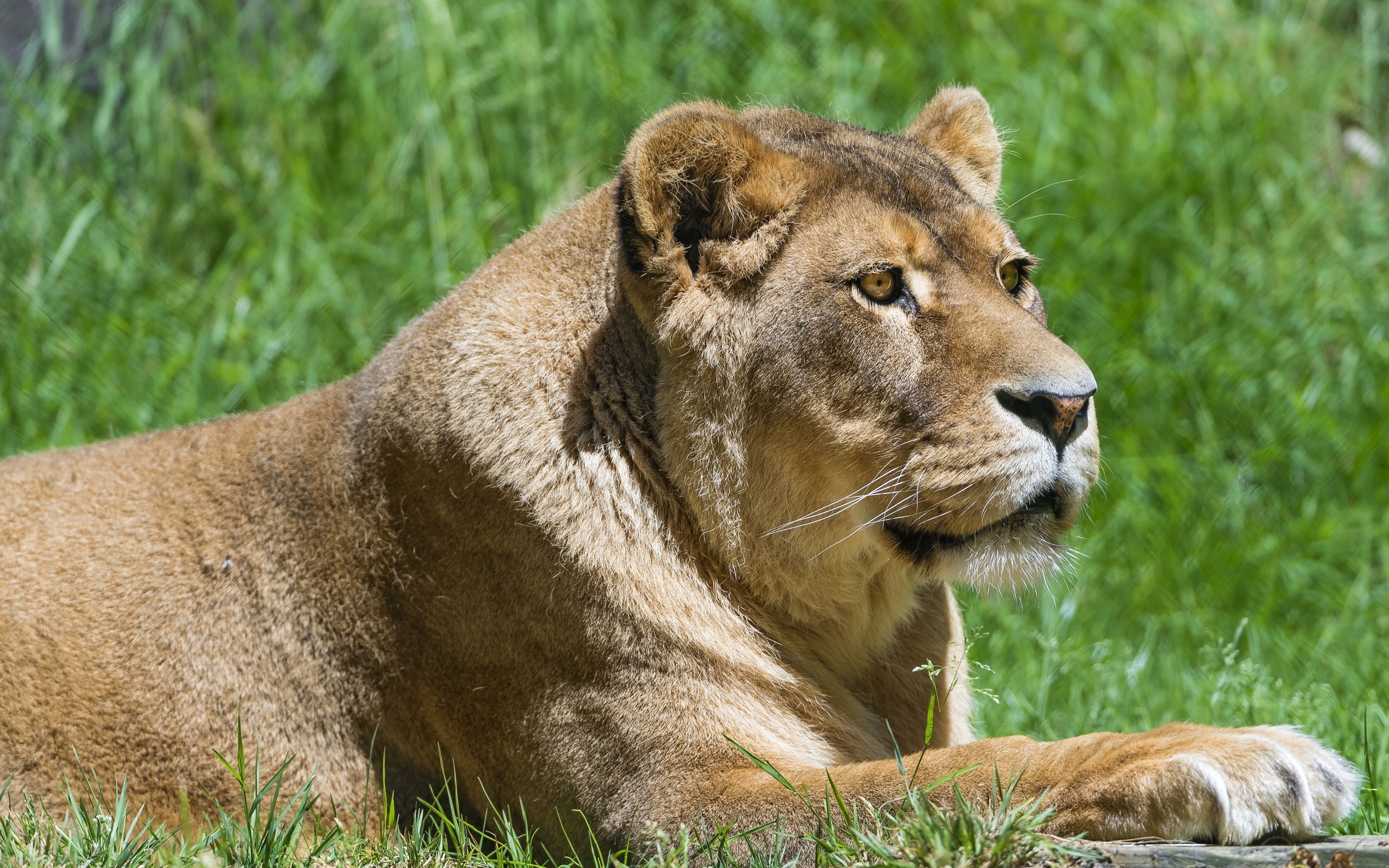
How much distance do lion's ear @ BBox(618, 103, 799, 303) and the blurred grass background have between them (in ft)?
8.62

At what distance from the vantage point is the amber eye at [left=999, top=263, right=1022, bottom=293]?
11.8 feet

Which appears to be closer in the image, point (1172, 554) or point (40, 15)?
point (1172, 554)

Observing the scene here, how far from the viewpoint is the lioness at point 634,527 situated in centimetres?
→ 326

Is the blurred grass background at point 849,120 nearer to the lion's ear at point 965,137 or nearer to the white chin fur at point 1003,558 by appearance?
the lion's ear at point 965,137

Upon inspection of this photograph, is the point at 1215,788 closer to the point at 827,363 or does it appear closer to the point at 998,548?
the point at 998,548

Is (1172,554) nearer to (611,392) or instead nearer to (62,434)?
(611,392)

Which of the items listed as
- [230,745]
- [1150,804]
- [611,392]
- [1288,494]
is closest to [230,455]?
[230,745]

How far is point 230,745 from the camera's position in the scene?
12.1ft

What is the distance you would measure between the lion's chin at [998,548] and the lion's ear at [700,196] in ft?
2.46

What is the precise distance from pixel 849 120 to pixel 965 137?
2115 mm

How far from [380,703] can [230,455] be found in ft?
2.67

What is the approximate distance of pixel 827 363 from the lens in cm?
334

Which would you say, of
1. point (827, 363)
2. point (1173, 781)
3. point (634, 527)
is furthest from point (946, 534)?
point (1173, 781)

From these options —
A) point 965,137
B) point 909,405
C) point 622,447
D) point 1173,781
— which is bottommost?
point 1173,781
